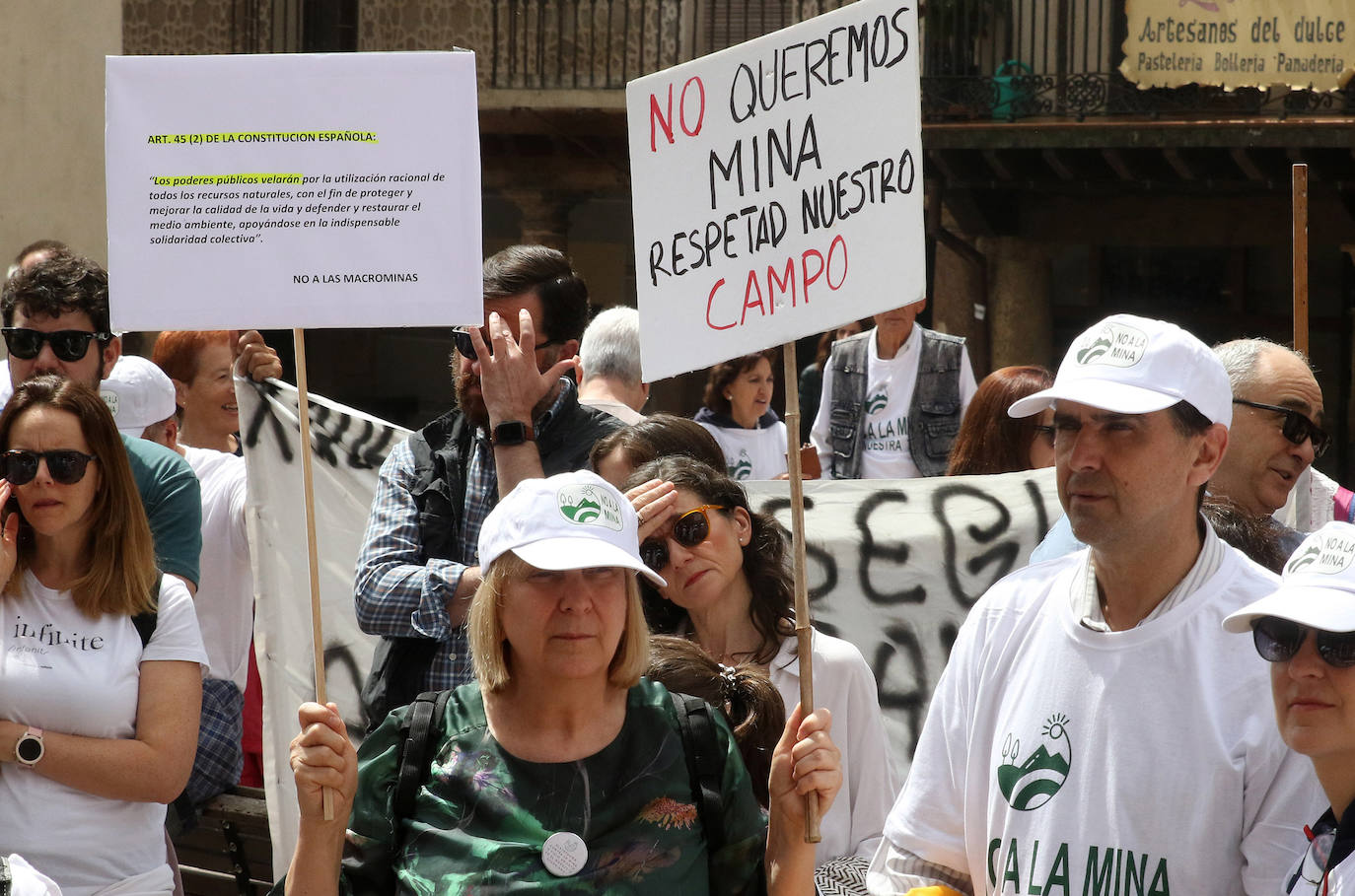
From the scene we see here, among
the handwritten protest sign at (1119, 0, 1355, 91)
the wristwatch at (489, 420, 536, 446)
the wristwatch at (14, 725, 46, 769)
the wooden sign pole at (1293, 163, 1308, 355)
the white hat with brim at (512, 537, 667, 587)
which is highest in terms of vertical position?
the handwritten protest sign at (1119, 0, 1355, 91)

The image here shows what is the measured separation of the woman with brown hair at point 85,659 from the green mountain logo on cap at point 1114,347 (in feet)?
6.80

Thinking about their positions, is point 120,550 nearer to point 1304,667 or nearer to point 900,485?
point 900,485

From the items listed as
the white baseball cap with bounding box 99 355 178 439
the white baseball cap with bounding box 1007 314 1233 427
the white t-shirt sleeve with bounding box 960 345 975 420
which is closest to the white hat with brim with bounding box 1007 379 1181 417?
the white baseball cap with bounding box 1007 314 1233 427

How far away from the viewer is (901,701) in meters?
4.45

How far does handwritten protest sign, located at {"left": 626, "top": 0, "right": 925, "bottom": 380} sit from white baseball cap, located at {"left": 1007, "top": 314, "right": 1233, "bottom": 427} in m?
0.30

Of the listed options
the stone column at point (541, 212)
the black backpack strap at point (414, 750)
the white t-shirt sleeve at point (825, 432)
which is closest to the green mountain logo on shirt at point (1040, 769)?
the black backpack strap at point (414, 750)

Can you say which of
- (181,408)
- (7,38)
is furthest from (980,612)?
(7,38)

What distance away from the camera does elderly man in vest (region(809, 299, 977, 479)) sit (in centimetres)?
738

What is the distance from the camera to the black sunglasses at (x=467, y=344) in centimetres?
370

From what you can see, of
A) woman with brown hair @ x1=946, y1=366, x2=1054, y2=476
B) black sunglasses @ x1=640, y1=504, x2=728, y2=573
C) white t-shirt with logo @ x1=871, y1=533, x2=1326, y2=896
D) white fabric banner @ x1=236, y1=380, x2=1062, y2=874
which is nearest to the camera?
white t-shirt with logo @ x1=871, y1=533, x2=1326, y2=896

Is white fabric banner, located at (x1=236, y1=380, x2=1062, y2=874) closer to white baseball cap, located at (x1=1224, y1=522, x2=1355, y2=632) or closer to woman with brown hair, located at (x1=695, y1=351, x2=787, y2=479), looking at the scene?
white baseball cap, located at (x1=1224, y1=522, x2=1355, y2=632)

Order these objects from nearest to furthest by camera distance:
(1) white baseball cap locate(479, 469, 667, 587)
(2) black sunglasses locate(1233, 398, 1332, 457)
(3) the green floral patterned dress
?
(3) the green floral patterned dress
(1) white baseball cap locate(479, 469, 667, 587)
(2) black sunglasses locate(1233, 398, 1332, 457)

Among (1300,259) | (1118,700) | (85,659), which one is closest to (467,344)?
(85,659)

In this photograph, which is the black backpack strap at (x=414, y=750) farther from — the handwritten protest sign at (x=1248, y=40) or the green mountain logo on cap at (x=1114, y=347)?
the handwritten protest sign at (x=1248, y=40)
